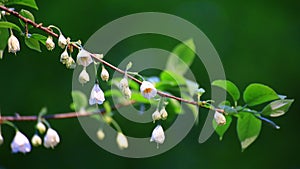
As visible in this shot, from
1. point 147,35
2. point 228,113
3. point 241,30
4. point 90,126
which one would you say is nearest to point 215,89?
point 228,113

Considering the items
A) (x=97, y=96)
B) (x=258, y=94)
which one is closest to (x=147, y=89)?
(x=97, y=96)

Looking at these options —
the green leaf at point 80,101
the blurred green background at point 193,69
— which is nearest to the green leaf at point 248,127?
the green leaf at point 80,101

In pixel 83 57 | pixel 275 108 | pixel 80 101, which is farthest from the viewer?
pixel 80 101

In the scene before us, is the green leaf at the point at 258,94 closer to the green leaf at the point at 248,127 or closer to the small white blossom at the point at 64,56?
the green leaf at the point at 248,127

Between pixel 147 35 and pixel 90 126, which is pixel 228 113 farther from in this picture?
pixel 147 35

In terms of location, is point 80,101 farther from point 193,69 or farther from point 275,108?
point 193,69

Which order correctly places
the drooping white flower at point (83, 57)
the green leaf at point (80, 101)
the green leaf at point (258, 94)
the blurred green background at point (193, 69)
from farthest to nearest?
the blurred green background at point (193, 69) → the green leaf at point (80, 101) → the green leaf at point (258, 94) → the drooping white flower at point (83, 57)
